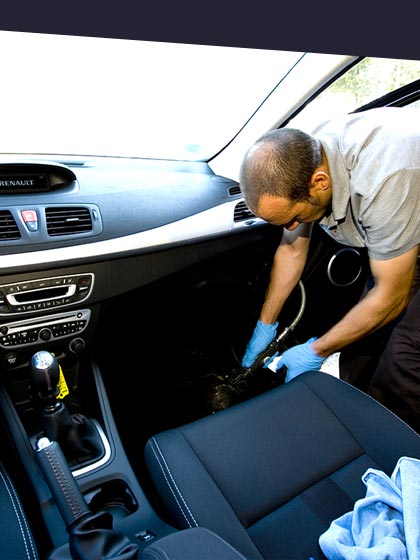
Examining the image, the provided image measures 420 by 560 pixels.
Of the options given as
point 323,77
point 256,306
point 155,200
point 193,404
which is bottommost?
point 193,404

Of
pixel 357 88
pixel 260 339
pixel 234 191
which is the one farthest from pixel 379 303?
pixel 357 88

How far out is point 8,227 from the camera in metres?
1.16

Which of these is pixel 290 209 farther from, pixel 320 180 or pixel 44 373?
pixel 44 373

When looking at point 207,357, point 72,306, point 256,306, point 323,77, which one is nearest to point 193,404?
point 207,357

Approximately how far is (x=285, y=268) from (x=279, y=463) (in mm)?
846

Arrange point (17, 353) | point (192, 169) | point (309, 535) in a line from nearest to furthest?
point (309, 535), point (17, 353), point (192, 169)

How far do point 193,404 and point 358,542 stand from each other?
117 centimetres

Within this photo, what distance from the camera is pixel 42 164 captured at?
130cm

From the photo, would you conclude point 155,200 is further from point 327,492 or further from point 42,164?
point 327,492

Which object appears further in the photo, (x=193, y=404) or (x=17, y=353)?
(x=193, y=404)

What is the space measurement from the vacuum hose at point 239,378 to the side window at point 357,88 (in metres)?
0.66

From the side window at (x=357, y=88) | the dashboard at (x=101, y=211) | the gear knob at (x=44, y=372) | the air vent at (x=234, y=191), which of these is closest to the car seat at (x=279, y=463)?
the gear knob at (x=44, y=372)

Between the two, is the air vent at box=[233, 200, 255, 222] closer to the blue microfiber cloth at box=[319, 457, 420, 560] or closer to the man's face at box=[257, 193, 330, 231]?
the man's face at box=[257, 193, 330, 231]

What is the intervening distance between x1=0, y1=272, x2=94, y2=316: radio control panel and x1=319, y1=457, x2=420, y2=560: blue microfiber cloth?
34.0 inches
